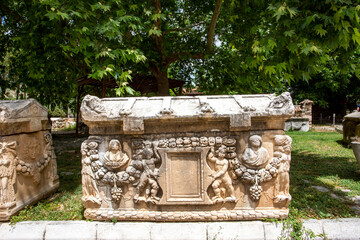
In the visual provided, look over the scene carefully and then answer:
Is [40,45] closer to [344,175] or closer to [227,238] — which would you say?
[227,238]

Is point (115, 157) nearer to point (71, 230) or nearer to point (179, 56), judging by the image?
point (71, 230)

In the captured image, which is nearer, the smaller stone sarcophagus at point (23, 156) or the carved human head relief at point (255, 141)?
the carved human head relief at point (255, 141)

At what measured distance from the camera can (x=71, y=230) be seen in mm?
2650

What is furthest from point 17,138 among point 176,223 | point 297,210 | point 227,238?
point 297,210

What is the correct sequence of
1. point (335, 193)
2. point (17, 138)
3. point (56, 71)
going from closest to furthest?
1. point (17, 138)
2. point (335, 193)
3. point (56, 71)

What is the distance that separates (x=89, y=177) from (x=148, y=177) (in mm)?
711

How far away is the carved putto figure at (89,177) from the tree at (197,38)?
60.8 inches

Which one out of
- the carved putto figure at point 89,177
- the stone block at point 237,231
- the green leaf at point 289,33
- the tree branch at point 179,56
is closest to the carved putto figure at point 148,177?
the carved putto figure at point 89,177

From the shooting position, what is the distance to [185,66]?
24.8ft

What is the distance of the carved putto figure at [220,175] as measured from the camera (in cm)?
267

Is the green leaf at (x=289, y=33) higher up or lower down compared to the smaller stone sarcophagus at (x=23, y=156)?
higher up

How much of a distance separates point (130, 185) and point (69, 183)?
6.71ft

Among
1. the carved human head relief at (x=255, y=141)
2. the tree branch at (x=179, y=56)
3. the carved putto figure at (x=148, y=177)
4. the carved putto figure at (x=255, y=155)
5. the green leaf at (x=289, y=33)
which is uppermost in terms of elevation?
the tree branch at (x=179, y=56)

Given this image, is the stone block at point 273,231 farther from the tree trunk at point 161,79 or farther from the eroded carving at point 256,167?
the tree trunk at point 161,79
